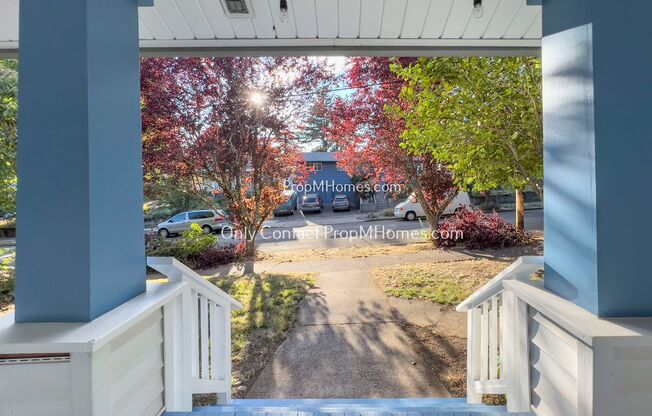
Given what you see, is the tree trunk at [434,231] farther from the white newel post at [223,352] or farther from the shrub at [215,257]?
the white newel post at [223,352]

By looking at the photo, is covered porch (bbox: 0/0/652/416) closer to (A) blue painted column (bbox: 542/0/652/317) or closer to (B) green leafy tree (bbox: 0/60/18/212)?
(A) blue painted column (bbox: 542/0/652/317)

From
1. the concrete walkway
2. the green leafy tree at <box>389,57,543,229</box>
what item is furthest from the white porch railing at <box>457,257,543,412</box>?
the green leafy tree at <box>389,57,543,229</box>

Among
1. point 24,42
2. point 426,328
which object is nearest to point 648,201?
point 24,42

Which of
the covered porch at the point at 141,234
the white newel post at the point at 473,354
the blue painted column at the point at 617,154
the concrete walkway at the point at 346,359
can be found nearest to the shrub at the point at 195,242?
the concrete walkway at the point at 346,359

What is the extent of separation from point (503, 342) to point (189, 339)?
176 cm

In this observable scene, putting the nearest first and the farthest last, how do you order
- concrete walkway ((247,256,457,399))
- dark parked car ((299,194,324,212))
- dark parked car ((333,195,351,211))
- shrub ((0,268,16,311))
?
concrete walkway ((247,256,457,399))
shrub ((0,268,16,311))
dark parked car ((299,194,324,212))
dark parked car ((333,195,351,211))

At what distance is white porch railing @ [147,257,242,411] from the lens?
1.69 metres

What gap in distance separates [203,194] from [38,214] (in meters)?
6.36

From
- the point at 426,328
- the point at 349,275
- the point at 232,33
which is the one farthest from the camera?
the point at 349,275

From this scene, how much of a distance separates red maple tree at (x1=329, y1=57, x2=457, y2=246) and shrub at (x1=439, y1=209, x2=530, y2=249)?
0.42m

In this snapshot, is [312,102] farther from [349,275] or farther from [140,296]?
[140,296]

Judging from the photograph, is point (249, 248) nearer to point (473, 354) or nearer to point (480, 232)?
point (480, 232)

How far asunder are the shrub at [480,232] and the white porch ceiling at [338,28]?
5734 millimetres

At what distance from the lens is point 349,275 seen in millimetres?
5754
